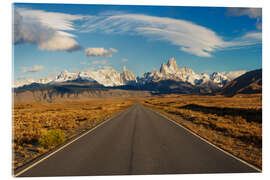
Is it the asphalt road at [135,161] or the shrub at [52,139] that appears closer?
the asphalt road at [135,161]

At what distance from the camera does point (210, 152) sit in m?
10.1

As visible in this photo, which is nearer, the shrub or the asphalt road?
the asphalt road

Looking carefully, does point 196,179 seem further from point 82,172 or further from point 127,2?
point 127,2

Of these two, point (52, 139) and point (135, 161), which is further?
point (52, 139)
